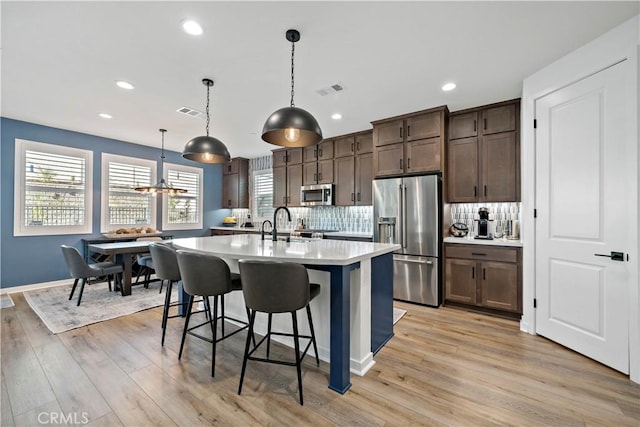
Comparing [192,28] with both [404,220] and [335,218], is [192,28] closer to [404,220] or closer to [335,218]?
[404,220]

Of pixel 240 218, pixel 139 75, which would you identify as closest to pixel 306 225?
pixel 240 218

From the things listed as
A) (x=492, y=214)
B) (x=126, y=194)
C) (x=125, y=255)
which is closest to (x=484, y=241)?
(x=492, y=214)

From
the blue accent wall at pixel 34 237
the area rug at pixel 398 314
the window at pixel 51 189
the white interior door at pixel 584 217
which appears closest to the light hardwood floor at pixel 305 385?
the white interior door at pixel 584 217

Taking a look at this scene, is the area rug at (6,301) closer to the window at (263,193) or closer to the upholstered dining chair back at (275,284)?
the upholstered dining chair back at (275,284)

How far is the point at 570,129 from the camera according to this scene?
2607 mm

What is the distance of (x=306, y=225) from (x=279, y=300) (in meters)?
4.43

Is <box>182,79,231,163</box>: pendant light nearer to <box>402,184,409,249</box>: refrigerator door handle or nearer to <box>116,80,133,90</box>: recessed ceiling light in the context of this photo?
<box>116,80,133,90</box>: recessed ceiling light

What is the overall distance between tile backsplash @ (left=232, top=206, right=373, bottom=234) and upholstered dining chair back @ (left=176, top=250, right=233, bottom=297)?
11.5 ft

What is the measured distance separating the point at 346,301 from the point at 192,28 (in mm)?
2413

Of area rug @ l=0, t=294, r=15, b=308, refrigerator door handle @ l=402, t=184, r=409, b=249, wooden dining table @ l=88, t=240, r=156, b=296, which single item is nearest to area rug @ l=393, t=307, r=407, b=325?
refrigerator door handle @ l=402, t=184, r=409, b=249

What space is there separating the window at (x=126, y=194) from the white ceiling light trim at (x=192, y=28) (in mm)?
4248

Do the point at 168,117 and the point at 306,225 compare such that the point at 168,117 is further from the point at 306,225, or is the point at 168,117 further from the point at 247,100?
the point at 306,225

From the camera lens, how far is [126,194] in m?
5.59

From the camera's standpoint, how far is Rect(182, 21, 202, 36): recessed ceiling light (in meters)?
2.17
